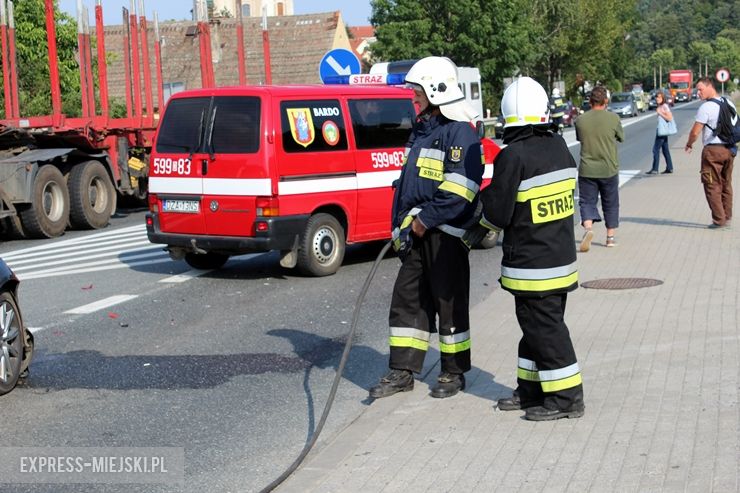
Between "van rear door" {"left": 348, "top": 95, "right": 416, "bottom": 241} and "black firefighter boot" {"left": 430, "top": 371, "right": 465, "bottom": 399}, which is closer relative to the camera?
"black firefighter boot" {"left": 430, "top": 371, "right": 465, "bottom": 399}

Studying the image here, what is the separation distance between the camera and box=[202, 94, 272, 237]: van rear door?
438 inches

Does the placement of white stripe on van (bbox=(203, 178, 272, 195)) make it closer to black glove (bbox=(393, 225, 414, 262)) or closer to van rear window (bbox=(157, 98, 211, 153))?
van rear window (bbox=(157, 98, 211, 153))

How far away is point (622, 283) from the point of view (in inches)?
409

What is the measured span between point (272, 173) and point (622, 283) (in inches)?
136

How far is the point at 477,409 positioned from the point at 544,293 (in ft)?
2.76

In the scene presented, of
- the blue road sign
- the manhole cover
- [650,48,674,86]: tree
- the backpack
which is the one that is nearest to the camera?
the manhole cover

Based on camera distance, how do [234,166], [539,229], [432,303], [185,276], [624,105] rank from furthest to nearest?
1. [624,105]
2. [185,276]
3. [234,166]
4. [432,303]
5. [539,229]

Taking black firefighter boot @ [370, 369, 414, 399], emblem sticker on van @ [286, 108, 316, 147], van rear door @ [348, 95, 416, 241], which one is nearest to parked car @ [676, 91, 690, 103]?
van rear door @ [348, 95, 416, 241]

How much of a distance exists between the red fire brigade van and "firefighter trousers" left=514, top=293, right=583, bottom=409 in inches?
217

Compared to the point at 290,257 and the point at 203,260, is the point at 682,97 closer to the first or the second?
the point at 203,260

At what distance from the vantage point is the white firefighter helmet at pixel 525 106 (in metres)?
5.85

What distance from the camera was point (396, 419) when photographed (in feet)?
20.2

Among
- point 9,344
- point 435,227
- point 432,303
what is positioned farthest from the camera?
point 9,344

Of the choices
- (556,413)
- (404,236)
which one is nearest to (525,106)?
(404,236)
